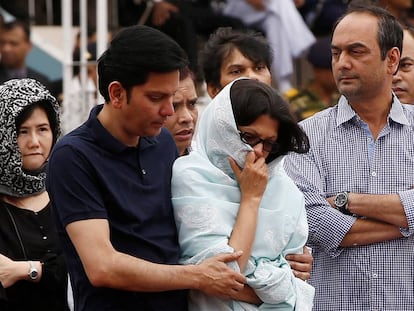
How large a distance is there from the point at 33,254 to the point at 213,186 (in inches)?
44.3

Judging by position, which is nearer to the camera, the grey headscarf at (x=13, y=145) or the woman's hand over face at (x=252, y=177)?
the woman's hand over face at (x=252, y=177)

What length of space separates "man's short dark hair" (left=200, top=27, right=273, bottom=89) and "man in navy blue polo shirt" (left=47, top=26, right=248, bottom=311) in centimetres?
195

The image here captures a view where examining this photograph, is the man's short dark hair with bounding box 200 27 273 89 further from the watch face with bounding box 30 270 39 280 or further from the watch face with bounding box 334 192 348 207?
the watch face with bounding box 30 270 39 280

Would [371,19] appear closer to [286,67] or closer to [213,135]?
[213,135]

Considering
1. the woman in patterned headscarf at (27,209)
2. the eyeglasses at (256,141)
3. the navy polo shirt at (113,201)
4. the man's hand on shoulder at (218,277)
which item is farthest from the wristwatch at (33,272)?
the eyeglasses at (256,141)

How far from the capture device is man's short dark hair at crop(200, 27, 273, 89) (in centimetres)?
590

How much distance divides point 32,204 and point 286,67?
6.16 meters

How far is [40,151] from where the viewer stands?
16.1 ft

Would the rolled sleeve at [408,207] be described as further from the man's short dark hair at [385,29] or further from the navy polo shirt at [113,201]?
the navy polo shirt at [113,201]

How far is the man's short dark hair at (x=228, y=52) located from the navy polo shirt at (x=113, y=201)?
6.39 feet

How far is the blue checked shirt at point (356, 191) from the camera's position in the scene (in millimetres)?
4992

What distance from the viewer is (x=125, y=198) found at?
3.88m

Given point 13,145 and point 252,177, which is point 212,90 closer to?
point 13,145

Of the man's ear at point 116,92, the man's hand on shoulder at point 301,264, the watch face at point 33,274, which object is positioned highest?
the man's ear at point 116,92
